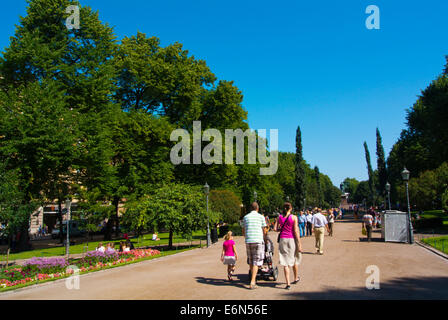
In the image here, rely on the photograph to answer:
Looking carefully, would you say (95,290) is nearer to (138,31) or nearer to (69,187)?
(69,187)

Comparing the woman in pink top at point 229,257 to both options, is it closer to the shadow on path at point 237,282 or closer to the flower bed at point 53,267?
the shadow on path at point 237,282

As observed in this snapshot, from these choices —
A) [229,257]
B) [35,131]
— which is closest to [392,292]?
[229,257]

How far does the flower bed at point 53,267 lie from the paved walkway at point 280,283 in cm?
136

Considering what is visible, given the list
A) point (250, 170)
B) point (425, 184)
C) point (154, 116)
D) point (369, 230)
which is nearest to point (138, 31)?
point (154, 116)

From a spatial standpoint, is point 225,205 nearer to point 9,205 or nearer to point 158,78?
point 158,78

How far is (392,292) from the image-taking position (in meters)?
7.89

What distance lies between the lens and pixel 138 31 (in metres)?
35.6

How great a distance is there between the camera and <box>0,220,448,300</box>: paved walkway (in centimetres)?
793

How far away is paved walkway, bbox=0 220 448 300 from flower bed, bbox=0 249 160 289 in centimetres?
136

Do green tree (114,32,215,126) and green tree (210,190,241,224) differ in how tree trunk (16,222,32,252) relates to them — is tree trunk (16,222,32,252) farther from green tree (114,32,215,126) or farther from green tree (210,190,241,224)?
green tree (210,190,241,224)

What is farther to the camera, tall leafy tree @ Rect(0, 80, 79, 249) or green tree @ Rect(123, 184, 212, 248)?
tall leafy tree @ Rect(0, 80, 79, 249)

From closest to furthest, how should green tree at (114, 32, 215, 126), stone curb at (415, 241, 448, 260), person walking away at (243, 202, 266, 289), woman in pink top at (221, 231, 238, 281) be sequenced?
person walking away at (243, 202, 266, 289) → woman in pink top at (221, 231, 238, 281) → stone curb at (415, 241, 448, 260) → green tree at (114, 32, 215, 126)

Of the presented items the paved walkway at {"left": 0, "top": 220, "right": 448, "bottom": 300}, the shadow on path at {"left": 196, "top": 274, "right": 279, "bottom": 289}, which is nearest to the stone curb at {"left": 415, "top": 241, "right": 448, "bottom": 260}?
the paved walkway at {"left": 0, "top": 220, "right": 448, "bottom": 300}
